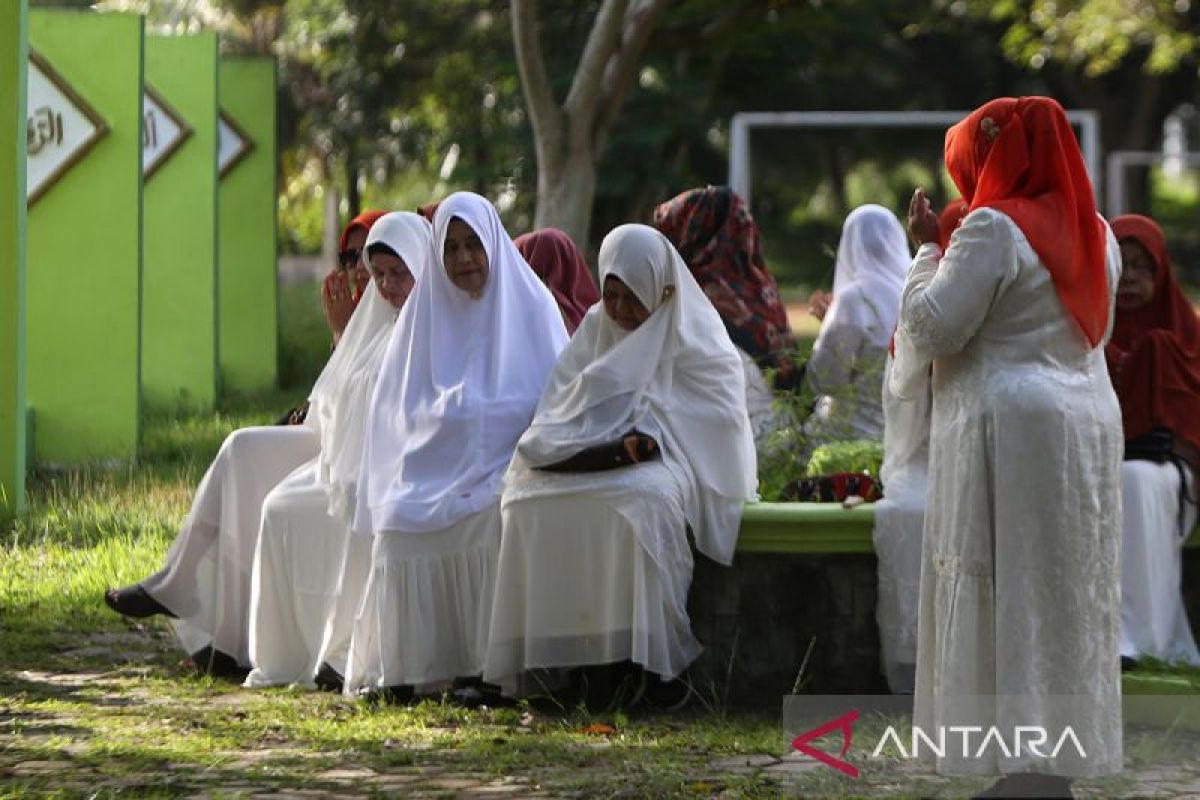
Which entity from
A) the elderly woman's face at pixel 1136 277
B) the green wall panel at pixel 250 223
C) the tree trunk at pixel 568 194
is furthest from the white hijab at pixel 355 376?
the green wall panel at pixel 250 223

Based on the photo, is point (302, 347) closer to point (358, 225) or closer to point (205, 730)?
point (358, 225)

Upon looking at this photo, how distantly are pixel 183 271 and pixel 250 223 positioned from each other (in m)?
2.02

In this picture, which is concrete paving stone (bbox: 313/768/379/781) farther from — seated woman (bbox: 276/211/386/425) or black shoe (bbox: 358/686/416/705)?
seated woman (bbox: 276/211/386/425)

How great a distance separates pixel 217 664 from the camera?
25.8ft

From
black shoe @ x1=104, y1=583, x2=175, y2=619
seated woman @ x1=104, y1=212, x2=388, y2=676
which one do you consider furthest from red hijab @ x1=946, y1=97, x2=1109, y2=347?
black shoe @ x1=104, y1=583, x2=175, y2=619

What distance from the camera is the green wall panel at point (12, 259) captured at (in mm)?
10047

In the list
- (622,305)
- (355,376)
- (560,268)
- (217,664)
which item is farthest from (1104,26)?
(217,664)

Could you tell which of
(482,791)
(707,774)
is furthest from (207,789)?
(707,774)

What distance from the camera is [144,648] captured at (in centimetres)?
835

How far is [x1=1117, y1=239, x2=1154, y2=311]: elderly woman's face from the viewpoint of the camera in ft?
25.6

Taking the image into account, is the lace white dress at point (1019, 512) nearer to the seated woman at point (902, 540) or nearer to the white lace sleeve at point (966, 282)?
the white lace sleeve at point (966, 282)

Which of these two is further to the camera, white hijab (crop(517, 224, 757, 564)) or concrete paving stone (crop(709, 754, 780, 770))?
white hijab (crop(517, 224, 757, 564))

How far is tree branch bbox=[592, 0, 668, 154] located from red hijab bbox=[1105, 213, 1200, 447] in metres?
6.50

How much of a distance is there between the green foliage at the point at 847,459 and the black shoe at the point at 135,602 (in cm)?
221
